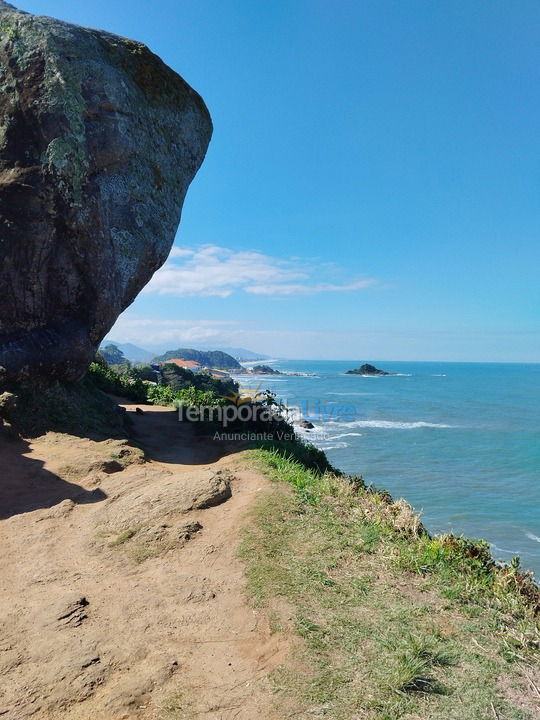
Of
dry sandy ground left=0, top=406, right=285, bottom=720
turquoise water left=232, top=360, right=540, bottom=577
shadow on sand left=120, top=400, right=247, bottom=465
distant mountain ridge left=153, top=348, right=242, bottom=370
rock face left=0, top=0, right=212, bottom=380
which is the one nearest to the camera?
dry sandy ground left=0, top=406, right=285, bottom=720

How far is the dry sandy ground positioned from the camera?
3.44 meters

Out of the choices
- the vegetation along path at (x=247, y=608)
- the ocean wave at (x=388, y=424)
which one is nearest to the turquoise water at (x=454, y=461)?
the ocean wave at (x=388, y=424)

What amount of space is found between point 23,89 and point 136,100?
2960 mm

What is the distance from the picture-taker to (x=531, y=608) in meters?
4.56

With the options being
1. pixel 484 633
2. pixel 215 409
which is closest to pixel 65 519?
pixel 484 633

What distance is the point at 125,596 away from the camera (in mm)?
4758

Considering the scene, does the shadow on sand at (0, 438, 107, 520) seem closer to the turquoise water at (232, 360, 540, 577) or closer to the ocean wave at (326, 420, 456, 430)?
the turquoise water at (232, 360, 540, 577)

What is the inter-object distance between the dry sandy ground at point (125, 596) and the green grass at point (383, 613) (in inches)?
13.2

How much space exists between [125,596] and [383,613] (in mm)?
2741

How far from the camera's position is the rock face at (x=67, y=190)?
1054 centimetres

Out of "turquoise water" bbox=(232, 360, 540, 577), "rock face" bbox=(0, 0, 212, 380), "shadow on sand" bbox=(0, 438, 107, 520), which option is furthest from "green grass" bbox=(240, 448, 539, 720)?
"turquoise water" bbox=(232, 360, 540, 577)

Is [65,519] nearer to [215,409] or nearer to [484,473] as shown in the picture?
[215,409]

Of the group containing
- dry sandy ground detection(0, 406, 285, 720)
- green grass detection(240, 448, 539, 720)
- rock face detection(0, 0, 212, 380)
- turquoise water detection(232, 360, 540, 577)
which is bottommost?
turquoise water detection(232, 360, 540, 577)

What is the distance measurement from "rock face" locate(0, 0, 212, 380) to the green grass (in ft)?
24.6
